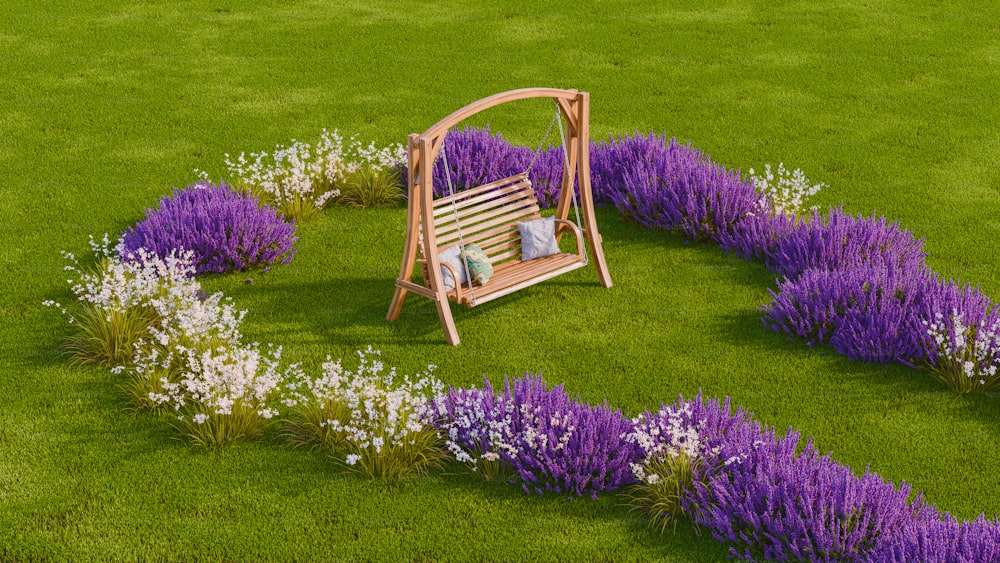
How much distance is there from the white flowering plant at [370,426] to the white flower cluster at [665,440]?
1.13 metres

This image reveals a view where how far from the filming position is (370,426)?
20.4 ft

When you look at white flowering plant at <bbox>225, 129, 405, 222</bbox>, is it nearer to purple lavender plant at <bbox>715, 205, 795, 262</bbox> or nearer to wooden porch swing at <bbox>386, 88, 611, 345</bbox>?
wooden porch swing at <bbox>386, 88, 611, 345</bbox>

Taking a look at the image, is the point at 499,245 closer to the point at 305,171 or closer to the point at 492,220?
the point at 492,220

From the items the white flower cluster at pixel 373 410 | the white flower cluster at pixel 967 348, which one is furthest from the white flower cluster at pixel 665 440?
the white flower cluster at pixel 967 348

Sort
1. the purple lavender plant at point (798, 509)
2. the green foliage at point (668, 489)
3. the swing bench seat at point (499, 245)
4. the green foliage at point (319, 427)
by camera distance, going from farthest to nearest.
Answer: the swing bench seat at point (499, 245) → the green foliage at point (319, 427) → the green foliage at point (668, 489) → the purple lavender plant at point (798, 509)

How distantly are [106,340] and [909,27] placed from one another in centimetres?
1133

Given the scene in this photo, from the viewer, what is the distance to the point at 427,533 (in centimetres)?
571

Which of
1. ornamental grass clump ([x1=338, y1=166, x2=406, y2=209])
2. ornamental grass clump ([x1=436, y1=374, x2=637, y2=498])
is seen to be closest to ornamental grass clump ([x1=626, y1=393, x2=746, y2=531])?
ornamental grass clump ([x1=436, y1=374, x2=637, y2=498])

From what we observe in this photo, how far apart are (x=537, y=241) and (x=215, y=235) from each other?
243cm

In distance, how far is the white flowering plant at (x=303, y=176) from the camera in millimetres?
9273

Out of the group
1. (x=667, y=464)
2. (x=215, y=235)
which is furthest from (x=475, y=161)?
(x=667, y=464)

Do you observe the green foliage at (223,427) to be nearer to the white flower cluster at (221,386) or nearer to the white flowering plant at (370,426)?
the white flower cluster at (221,386)

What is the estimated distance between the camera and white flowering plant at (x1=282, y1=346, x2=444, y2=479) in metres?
6.11

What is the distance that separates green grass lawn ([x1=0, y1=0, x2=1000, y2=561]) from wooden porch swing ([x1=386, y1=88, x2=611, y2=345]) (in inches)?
11.9
